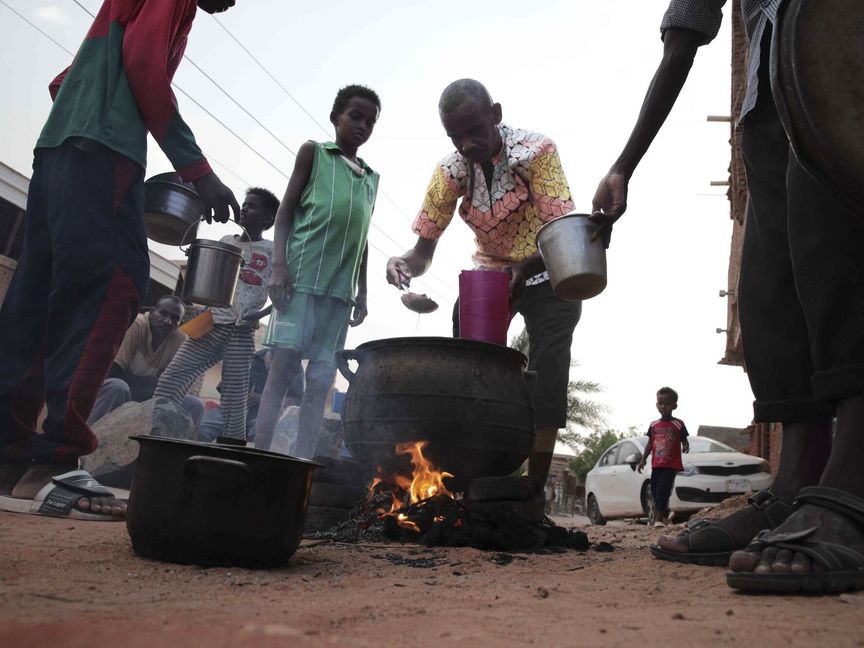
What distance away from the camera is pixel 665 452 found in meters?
9.35

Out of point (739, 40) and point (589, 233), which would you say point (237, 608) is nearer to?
point (589, 233)

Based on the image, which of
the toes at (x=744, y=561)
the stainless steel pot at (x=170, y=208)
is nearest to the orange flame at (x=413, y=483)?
the toes at (x=744, y=561)

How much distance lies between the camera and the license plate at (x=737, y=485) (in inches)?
387

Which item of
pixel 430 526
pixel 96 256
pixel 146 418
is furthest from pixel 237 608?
pixel 146 418

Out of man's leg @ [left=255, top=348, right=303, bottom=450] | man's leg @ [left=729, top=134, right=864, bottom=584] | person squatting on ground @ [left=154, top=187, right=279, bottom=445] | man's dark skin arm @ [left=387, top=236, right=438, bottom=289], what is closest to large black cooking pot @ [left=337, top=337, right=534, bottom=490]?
man's dark skin arm @ [left=387, top=236, right=438, bottom=289]

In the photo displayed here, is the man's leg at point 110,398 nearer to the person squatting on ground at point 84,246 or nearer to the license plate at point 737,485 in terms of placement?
the person squatting on ground at point 84,246

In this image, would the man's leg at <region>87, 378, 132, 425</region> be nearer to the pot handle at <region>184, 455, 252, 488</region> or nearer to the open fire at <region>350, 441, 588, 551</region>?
the open fire at <region>350, 441, 588, 551</region>

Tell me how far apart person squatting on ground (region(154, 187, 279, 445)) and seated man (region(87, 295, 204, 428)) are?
1398 mm

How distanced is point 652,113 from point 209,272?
281cm

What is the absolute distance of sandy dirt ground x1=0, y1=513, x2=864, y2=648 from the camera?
1122 mm

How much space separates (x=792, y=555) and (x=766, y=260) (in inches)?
45.0

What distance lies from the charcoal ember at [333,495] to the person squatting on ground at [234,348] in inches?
85.4

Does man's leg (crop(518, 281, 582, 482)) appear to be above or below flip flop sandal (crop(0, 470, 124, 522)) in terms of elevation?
above

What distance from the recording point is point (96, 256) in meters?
3.05
